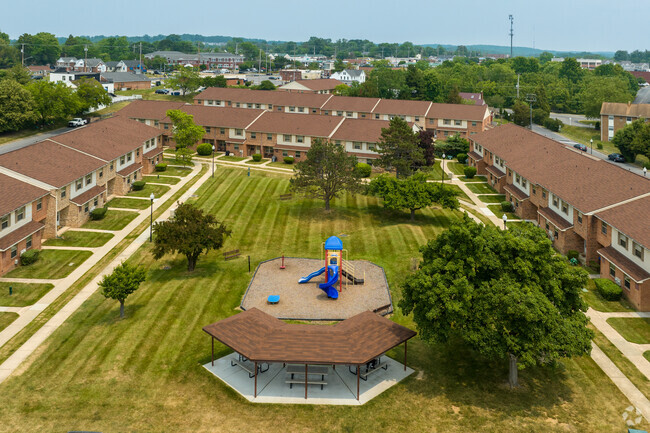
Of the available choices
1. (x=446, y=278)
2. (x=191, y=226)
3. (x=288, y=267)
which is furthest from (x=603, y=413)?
(x=191, y=226)

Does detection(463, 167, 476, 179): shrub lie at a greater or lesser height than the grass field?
greater

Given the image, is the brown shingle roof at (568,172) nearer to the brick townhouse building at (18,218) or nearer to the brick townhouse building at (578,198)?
the brick townhouse building at (578,198)

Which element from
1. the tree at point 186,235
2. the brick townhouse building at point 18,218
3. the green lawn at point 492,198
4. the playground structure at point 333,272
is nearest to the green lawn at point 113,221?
the brick townhouse building at point 18,218

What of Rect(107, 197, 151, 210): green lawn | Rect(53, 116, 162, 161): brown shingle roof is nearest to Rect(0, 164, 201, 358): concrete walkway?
Rect(107, 197, 151, 210): green lawn

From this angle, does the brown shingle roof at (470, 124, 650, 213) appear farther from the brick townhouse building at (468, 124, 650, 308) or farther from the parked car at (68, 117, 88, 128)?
the parked car at (68, 117, 88, 128)

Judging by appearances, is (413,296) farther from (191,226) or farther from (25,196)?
(25,196)

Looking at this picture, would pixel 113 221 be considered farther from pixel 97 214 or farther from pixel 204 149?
pixel 204 149
